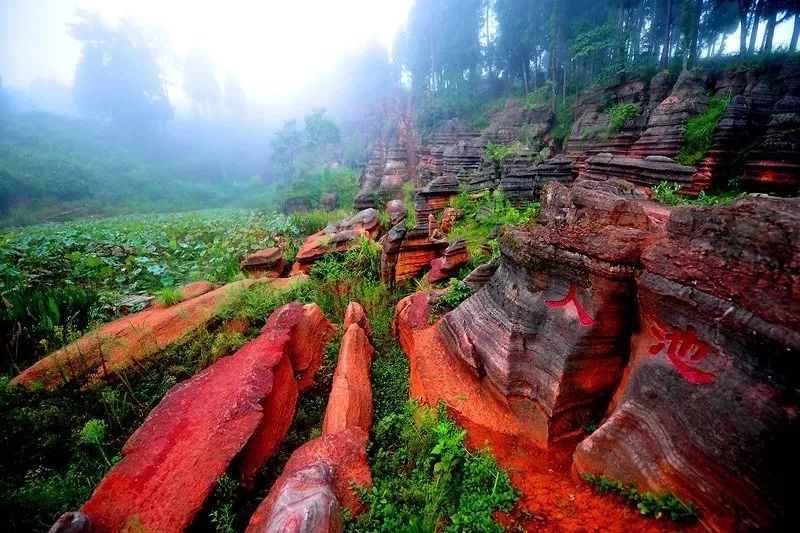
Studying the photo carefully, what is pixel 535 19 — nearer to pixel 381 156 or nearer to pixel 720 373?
pixel 381 156

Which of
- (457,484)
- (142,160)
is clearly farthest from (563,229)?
(142,160)

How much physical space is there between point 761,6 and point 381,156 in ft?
78.8

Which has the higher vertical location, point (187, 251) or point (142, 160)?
point (142, 160)

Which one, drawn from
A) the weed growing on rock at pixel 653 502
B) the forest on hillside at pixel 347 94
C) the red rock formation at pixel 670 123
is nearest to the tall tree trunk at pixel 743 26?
the forest on hillside at pixel 347 94

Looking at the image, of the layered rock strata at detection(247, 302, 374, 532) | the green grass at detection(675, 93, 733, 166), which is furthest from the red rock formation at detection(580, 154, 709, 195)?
the layered rock strata at detection(247, 302, 374, 532)

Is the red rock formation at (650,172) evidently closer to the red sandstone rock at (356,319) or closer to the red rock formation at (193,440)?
the red sandstone rock at (356,319)

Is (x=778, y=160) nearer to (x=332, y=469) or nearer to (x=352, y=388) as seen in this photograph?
(x=352, y=388)

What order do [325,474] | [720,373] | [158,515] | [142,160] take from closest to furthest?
[720,373] → [158,515] → [325,474] → [142,160]

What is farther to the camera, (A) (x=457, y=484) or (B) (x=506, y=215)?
(B) (x=506, y=215)

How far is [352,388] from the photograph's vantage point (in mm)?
3885

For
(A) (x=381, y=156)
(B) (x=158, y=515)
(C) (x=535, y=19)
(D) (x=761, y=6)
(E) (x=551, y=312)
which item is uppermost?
(C) (x=535, y=19)

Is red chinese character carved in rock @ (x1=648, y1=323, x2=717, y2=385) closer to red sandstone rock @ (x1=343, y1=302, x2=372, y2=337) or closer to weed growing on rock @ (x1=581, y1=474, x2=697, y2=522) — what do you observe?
weed growing on rock @ (x1=581, y1=474, x2=697, y2=522)

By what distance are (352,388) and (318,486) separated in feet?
4.71

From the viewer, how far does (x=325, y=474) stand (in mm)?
2684
